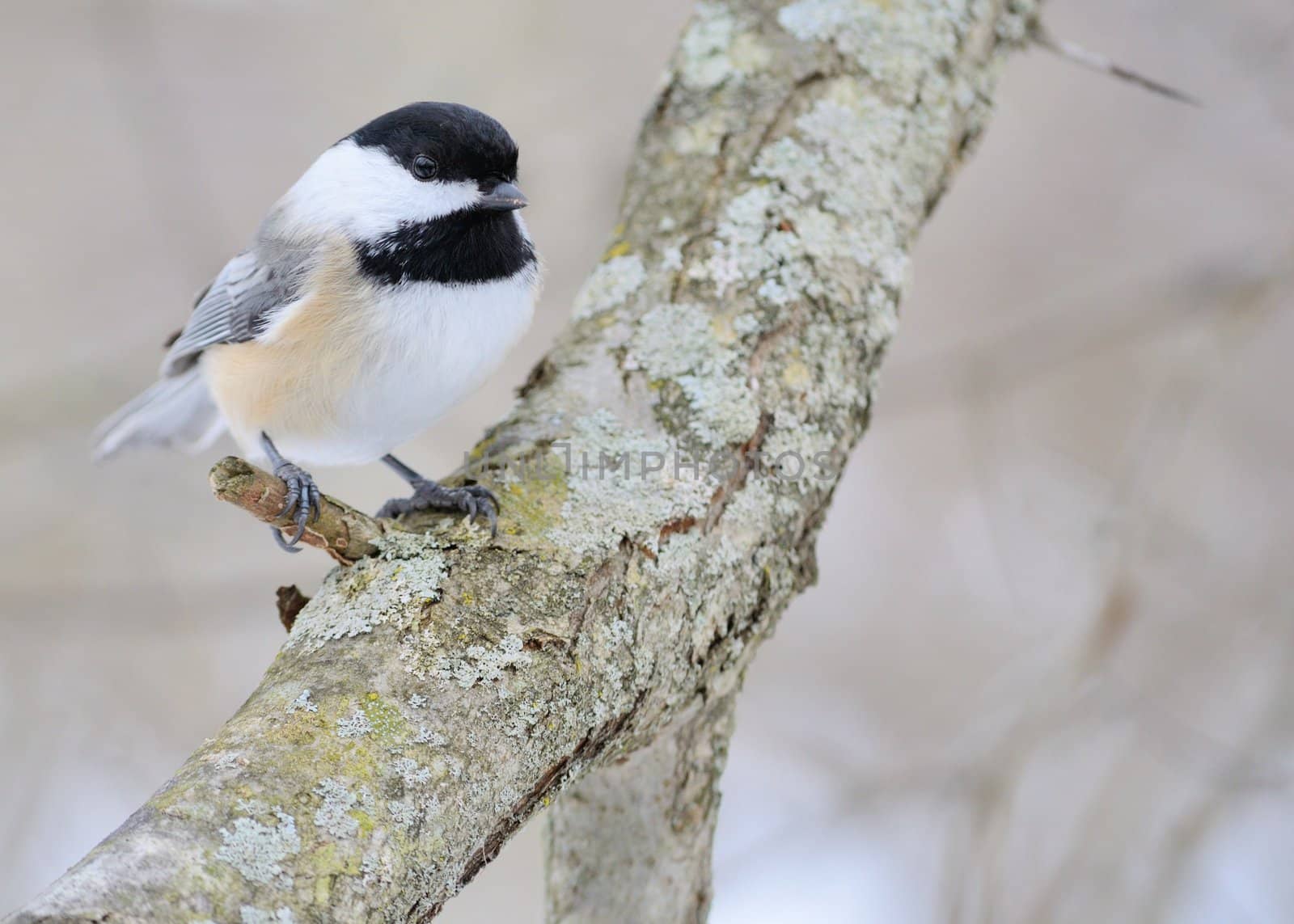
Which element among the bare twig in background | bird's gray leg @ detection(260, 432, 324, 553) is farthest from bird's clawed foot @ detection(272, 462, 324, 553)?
the bare twig in background

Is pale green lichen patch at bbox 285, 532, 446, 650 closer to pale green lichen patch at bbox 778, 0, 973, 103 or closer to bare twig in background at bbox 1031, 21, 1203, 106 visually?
pale green lichen patch at bbox 778, 0, 973, 103

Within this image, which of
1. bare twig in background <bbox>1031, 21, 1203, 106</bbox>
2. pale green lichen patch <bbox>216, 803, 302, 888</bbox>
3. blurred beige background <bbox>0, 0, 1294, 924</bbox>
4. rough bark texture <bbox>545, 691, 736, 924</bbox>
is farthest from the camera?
blurred beige background <bbox>0, 0, 1294, 924</bbox>

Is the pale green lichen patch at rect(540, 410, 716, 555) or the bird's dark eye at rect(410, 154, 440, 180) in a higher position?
the bird's dark eye at rect(410, 154, 440, 180)

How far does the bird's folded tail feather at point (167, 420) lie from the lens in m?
2.35

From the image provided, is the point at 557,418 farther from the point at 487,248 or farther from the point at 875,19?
the point at 875,19

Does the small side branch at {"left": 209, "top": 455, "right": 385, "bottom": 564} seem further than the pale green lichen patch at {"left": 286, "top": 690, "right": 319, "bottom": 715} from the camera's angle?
Yes

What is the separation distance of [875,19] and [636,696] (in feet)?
4.55

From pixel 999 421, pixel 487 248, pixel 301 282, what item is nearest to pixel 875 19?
pixel 487 248

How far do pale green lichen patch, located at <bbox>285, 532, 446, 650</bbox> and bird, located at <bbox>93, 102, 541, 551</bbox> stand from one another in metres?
0.32

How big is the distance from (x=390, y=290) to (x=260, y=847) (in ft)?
3.43

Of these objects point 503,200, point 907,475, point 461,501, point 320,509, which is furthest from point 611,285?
point 907,475

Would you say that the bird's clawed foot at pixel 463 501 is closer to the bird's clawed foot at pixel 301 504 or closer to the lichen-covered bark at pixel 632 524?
the lichen-covered bark at pixel 632 524

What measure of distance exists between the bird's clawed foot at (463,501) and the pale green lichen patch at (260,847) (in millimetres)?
488

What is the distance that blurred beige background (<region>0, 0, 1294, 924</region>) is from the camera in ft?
7.63
